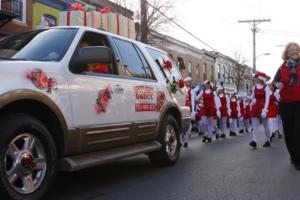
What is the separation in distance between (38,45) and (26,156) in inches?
55.9

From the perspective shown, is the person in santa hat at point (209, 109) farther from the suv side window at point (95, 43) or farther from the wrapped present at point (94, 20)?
the suv side window at point (95, 43)

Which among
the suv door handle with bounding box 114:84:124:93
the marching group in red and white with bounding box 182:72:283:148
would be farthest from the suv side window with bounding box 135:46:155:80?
the marching group in red and white with bounding box 182:72:283:148

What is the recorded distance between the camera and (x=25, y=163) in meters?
4.36

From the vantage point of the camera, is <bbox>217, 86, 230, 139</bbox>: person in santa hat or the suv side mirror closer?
the suv side mirror

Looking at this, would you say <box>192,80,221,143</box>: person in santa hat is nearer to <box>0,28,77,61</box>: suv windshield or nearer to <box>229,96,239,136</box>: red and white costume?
<box>229,96,239,136</box>: red and white costume

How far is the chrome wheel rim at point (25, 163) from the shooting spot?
4258mm

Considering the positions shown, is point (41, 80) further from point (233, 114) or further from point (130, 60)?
point (233, 114)

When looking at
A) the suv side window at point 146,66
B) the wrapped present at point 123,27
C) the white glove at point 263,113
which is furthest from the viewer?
the white glove at point 263,113

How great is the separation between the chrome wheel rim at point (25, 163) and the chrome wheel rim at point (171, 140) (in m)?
3.15

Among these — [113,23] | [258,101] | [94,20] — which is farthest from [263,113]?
[94,20]

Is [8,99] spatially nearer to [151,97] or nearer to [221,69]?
[151,97]

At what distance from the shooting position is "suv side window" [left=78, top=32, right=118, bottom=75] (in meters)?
5.55

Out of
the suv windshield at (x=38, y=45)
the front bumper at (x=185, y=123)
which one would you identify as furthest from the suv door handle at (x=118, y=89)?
the front bumper at (x=185, y=123)

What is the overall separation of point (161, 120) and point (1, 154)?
3411mm
